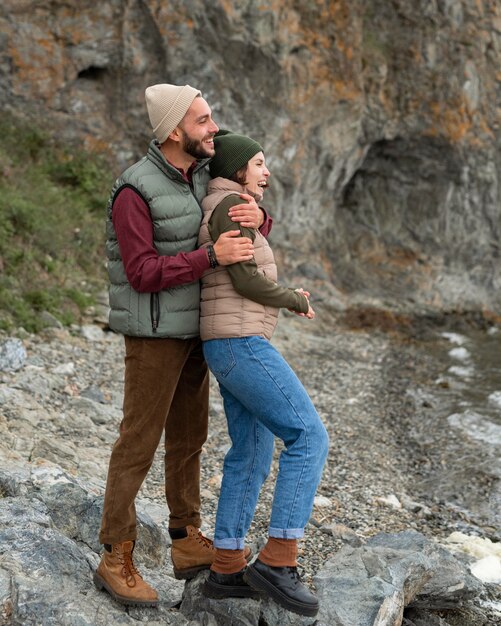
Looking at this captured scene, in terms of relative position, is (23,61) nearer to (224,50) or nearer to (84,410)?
(224,50)

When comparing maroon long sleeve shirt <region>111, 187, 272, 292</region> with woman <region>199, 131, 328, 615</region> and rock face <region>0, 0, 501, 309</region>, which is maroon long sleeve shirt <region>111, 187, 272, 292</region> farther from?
rock face <region>0, 0, 501, 309</region>

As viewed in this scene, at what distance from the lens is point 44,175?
46.1 ft

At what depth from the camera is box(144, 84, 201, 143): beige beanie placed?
3.86m

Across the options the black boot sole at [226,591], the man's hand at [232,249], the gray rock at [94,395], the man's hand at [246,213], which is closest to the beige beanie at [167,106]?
the man's hand at [246,213]

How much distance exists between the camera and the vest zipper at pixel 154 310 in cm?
381

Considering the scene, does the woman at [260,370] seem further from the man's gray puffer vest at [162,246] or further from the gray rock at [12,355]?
the gray rock at [12,355]

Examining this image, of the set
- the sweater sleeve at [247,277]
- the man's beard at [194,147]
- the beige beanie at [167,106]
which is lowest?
the sweater sleeve at [247,277]

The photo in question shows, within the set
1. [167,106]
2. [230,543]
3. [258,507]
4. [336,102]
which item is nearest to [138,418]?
[230,543]

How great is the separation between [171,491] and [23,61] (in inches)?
506

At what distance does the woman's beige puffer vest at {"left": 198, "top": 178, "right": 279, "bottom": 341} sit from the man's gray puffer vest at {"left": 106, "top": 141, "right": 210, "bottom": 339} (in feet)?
0.18

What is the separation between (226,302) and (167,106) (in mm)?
1034

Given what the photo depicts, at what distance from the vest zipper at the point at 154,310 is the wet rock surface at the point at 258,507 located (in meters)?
1.37

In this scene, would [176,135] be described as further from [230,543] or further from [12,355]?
[12,355]

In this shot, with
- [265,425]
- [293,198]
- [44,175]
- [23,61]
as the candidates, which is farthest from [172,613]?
[293,198]
